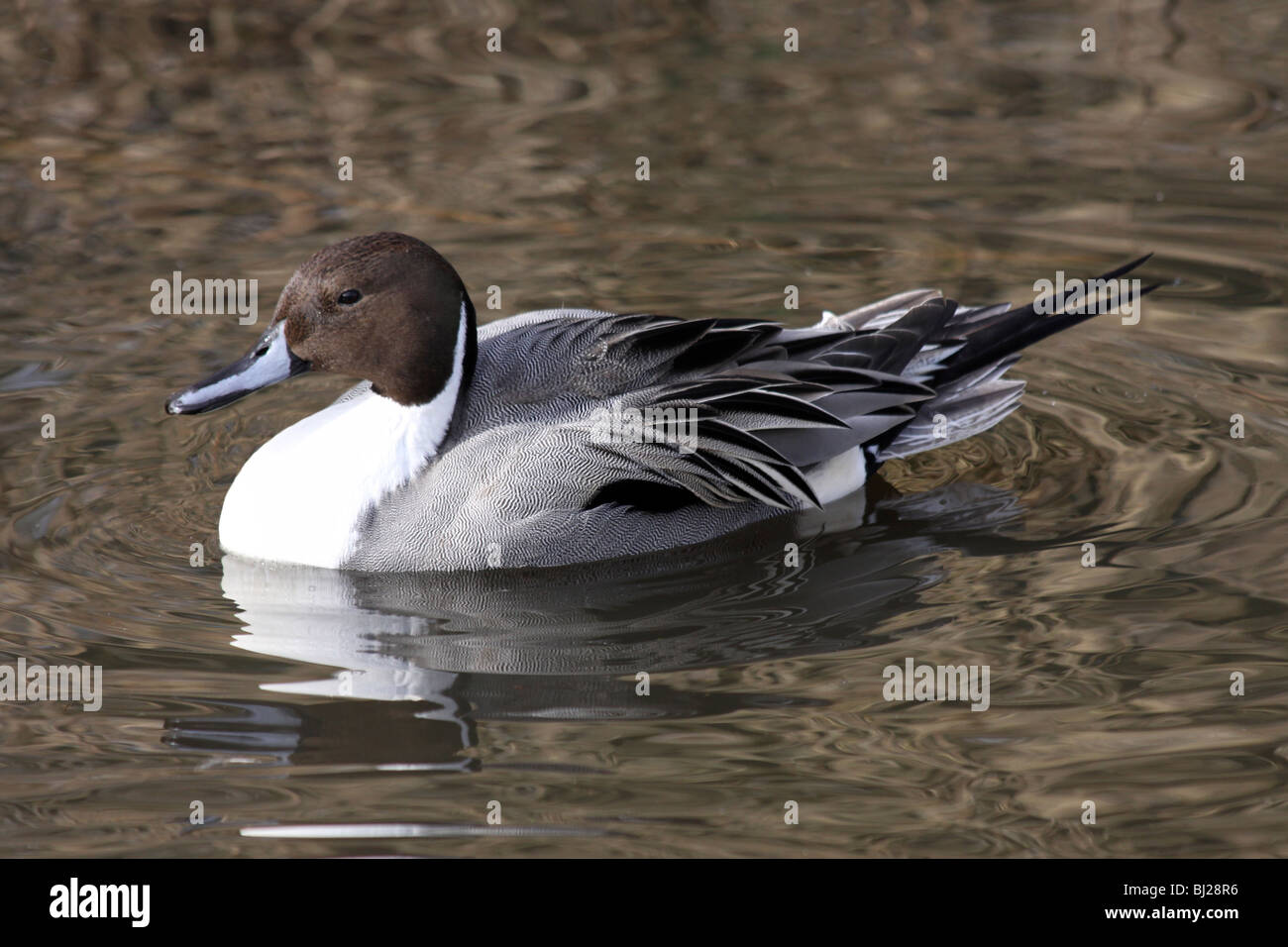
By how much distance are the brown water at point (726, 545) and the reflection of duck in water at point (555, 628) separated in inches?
0.7

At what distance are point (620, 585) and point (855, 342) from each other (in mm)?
1295

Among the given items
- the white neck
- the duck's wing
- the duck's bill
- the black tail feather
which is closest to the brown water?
the white neck

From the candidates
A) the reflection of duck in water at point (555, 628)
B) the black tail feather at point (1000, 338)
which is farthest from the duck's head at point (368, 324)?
the black tail feather at point (1000, 338)

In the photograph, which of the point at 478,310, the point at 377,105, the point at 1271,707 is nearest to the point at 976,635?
the point at 1271,707

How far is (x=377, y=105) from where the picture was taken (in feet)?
32.9

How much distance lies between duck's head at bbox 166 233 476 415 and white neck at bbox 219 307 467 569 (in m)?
0.07

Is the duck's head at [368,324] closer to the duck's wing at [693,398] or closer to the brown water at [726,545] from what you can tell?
the duck's wing at [693,398]

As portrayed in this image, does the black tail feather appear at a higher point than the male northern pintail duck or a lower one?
higher

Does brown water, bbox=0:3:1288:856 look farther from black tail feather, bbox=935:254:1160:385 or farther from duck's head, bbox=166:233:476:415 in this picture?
duck's head, bbox=166:233:476:415

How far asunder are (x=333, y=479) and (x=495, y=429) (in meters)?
0.56

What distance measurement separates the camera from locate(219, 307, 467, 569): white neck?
5.80 m

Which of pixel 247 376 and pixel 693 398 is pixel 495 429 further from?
pixel 247 376

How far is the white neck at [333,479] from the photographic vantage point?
19.0 feet

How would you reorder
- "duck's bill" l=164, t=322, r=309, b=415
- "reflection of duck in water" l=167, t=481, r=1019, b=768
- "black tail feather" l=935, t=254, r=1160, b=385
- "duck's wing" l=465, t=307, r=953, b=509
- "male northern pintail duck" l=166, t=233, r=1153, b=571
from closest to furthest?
1. "reflection of duck in water" l=167, t=481, r=1019, b=768
2. "duck's bill" l=164, t=322, r=309, b=415
3. "male northern pintail duck" l=166, t=233, r=1153, b=571
4. "duck's wing" l=465, t=307, r=953, b=509
5. "black tail feather" l=935, t=254, r=1160, b=385
